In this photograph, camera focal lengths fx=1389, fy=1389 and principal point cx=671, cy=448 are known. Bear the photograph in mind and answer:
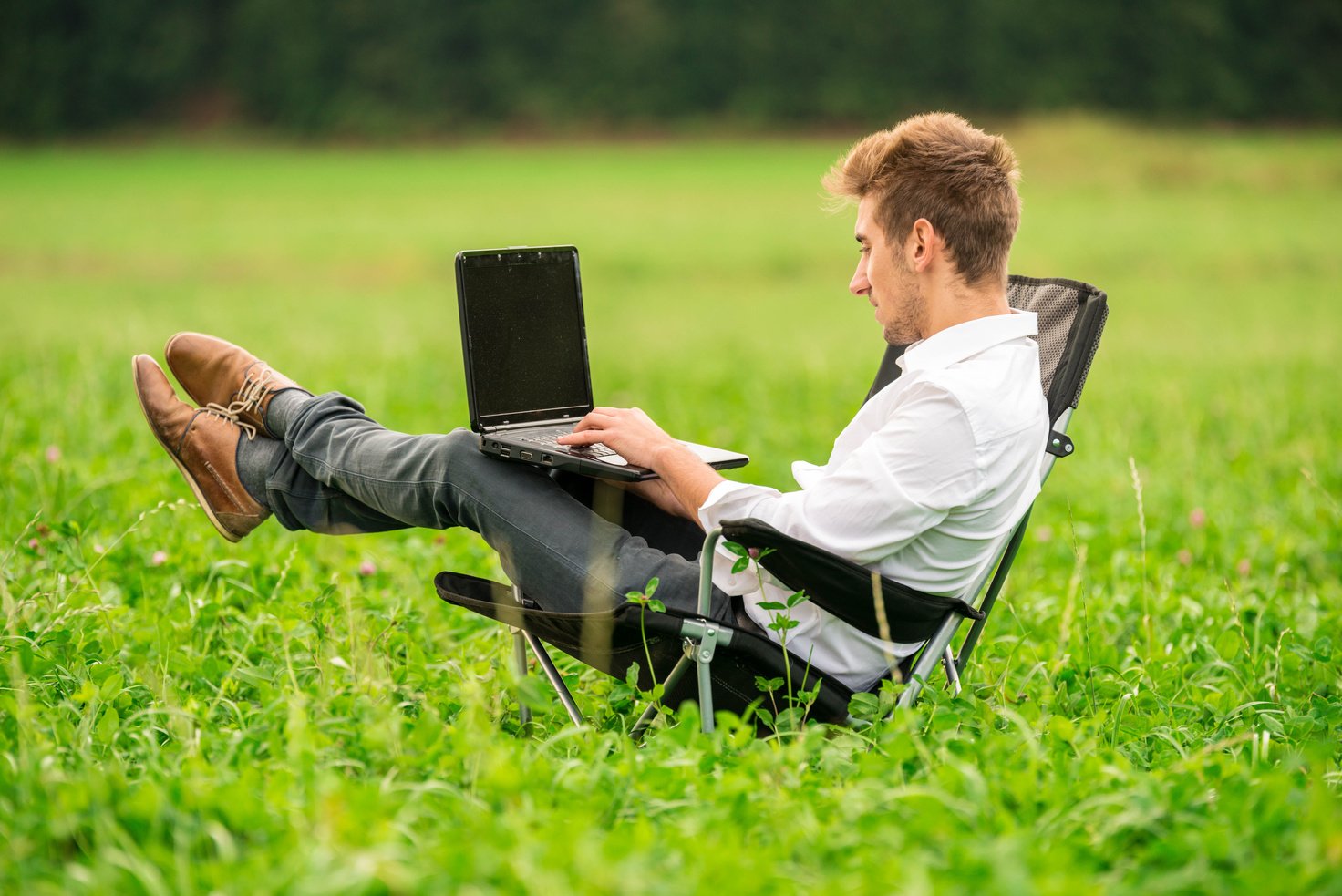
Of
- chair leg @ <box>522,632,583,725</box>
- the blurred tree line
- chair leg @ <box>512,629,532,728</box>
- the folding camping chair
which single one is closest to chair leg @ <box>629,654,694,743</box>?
the folding camping chair

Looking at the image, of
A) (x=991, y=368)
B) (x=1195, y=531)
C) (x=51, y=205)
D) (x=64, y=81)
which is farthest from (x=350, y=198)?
(x=991, y=368)

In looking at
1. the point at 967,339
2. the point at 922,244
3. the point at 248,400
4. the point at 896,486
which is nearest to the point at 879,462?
the point at 896,486

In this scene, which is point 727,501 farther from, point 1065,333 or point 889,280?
point 1065,333

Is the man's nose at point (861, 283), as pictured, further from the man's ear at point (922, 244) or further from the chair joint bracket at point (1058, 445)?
the chair joint bracket at point (1058, 445)

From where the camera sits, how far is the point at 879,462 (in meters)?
2.62

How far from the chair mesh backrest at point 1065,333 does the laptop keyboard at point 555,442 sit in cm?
98

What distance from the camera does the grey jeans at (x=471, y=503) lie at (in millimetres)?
2879

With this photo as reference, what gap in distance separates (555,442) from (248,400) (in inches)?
31.9

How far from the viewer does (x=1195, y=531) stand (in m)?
5.01

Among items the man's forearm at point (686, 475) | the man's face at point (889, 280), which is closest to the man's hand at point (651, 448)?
the man's forearm at point (686, 475)

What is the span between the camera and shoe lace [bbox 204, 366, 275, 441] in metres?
3.27

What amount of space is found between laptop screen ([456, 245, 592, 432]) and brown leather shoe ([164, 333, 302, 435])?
491 mm

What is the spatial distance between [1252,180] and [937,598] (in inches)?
998

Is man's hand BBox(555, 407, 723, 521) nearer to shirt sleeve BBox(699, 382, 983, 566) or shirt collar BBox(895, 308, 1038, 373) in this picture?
shirt sleeve BBox(699, 382, 983, 566)
